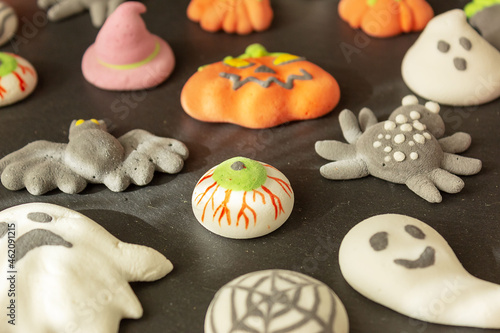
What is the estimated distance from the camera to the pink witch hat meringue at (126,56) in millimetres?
1650

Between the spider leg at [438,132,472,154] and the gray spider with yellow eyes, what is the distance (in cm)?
63

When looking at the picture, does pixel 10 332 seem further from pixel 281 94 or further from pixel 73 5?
pixel 73 5

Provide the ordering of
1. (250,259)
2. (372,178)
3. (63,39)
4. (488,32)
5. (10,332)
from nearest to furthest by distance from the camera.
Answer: (10,332) < (250,259) < (372,178) < (488,32) < (63,39)

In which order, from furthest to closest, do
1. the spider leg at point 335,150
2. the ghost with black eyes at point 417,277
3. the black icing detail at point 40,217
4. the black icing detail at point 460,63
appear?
the black icing detail at point 460,63 < the spider leg at point 335,150 < the black icing detail at point 40,217 < the ghost with black eyes at point 417,277

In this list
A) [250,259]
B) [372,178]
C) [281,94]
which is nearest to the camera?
[250,259]

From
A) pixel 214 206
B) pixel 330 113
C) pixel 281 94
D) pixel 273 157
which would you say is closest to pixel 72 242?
pixel 214 206

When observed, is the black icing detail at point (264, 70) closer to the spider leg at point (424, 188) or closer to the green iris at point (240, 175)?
the green iris at point (240, 175)

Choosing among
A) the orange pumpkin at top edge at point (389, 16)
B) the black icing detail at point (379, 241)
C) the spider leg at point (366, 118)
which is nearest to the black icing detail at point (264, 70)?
the spider leg at point (366, 118)

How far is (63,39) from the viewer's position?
193 cm

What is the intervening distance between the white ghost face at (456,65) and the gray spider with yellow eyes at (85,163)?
0.68 m

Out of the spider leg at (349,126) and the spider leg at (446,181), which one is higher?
the spider leg at (349,126)

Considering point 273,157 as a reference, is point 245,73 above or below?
above

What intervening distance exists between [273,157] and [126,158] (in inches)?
14.2

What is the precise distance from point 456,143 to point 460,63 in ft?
0.77
